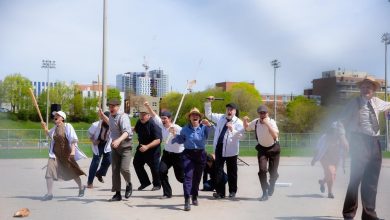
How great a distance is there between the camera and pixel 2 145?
31297 mm

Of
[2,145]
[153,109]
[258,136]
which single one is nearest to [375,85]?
[258,136]

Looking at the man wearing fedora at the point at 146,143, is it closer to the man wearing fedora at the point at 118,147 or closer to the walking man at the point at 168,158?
the walking man at the point at 168,158

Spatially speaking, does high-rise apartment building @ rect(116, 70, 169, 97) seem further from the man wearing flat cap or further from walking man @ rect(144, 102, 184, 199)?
the man wearing flat cap

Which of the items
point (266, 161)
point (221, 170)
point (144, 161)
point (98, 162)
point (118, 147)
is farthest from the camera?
point (98, 162)

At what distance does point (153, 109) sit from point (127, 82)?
5.00 feet

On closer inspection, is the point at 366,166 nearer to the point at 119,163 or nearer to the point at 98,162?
the point at 119,163

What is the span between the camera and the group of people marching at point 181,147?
8.06m

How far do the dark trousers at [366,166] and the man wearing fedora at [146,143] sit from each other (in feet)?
13.7

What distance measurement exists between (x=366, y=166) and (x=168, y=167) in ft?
12.7

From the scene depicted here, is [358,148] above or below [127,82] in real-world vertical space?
below

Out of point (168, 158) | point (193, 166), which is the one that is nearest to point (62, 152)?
point (168, 158)

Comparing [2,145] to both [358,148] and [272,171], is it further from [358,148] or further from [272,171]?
[358,148]

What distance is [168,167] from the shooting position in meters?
9.08

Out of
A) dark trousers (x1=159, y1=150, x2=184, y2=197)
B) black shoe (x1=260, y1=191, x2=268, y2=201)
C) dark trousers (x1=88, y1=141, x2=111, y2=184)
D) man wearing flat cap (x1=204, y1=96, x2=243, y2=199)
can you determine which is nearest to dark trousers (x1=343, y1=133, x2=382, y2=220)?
black shoe (x1=260, y1=191, x2=268, y2=201)
